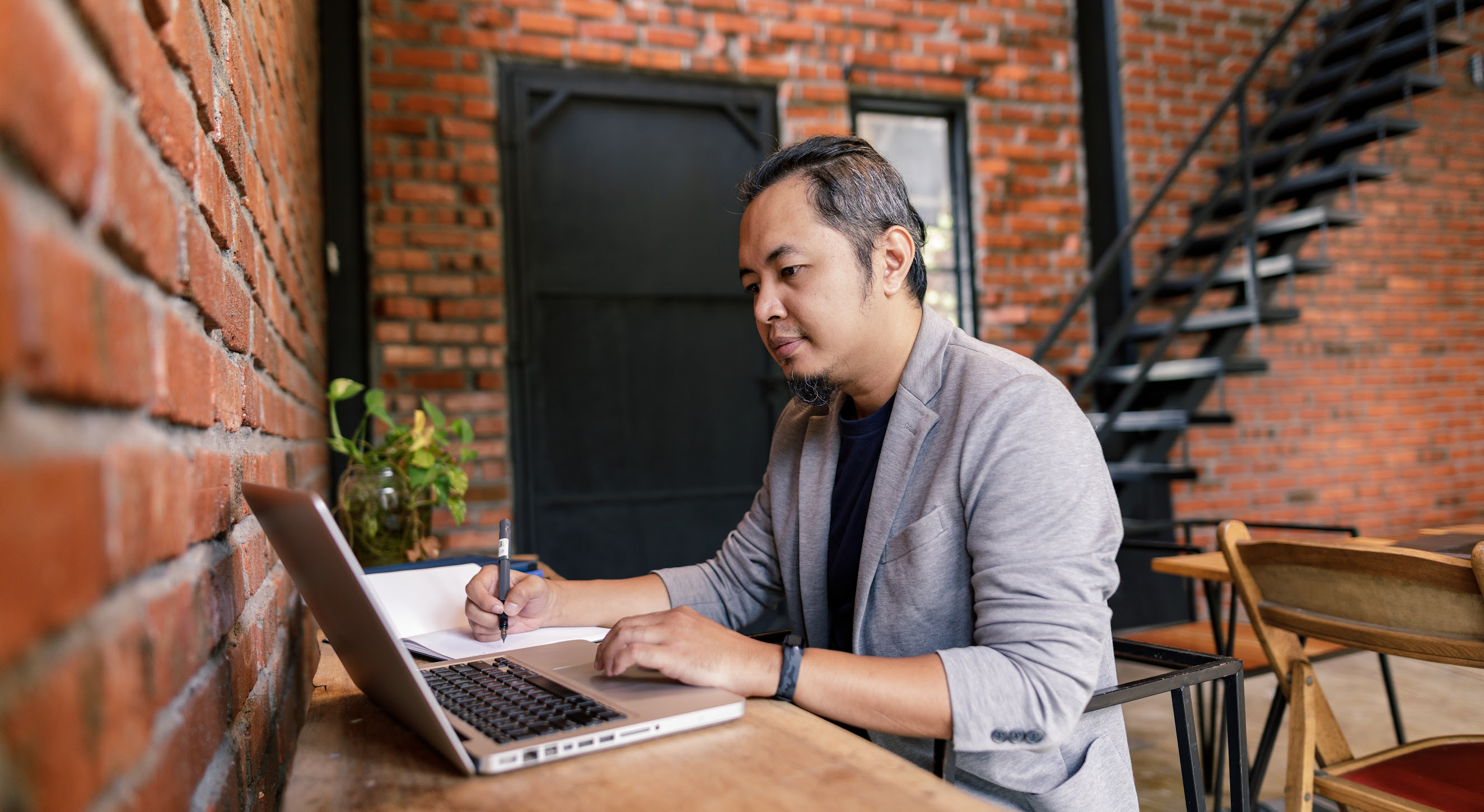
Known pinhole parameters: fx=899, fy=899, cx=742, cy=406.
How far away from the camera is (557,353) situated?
3.55 meters

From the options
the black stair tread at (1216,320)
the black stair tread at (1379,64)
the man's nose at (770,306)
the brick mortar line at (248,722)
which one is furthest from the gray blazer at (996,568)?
the black stair tread at (1379,64)

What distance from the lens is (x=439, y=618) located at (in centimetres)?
134

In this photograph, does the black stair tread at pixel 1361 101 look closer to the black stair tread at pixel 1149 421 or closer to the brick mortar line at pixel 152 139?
the black stair tread at pixel 1149 421

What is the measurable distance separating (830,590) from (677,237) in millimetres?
2528

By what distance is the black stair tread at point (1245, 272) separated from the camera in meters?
3.81

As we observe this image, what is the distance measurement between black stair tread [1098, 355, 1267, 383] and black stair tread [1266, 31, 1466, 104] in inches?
51.6

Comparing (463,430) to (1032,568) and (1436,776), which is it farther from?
(1436,776)

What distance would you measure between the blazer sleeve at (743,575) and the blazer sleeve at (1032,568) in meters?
0.49

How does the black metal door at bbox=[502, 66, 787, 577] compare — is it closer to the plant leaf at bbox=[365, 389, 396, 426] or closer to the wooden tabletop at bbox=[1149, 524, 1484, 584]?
the plant leaf at bbox=[365, 389, 396, 426]

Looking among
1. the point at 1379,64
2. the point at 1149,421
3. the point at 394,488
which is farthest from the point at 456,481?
the point at 1379,64

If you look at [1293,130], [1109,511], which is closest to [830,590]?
[1109,511]

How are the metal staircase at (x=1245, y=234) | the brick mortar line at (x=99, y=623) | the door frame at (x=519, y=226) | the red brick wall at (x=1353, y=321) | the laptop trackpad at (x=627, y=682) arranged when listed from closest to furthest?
the brick mortar line at (x=99, y=623), the laptop trackpad at (x=627, y=682), the door frame at (x=519, y=226), the metal staircase at (x=1245, y=234), the red brick wall at (x=1353, y=321)

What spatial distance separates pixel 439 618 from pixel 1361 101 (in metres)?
4.86

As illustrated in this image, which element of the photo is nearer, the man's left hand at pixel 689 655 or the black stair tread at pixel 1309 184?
the man's left hand at pixel 689 655
